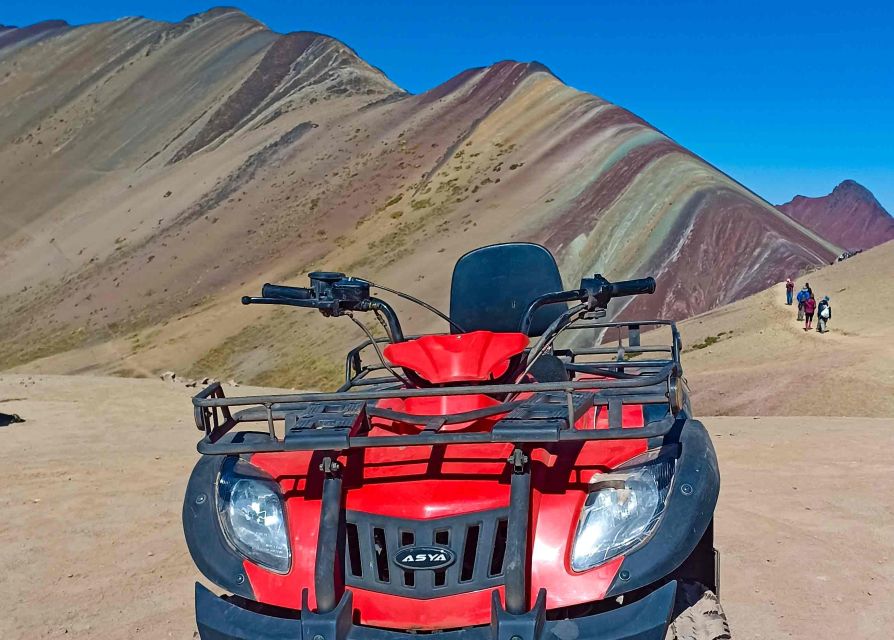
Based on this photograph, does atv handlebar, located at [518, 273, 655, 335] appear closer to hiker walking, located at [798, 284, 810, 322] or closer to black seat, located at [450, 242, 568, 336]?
black seat, located at [450, 242, 568, 336]

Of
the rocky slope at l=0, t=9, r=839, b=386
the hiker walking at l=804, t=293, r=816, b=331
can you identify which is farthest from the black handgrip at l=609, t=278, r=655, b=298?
the rocky slope at l=0, t=9, r=839, b=386

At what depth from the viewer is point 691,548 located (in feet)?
9.25

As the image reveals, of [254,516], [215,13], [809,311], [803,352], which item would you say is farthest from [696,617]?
[215,13]

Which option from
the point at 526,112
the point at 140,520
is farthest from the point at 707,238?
the point at 140,520

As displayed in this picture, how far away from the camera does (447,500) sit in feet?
9.61

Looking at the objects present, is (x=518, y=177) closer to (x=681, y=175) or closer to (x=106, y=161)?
(x=681, y=175)

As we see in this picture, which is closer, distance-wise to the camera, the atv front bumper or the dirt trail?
the atv front bumper

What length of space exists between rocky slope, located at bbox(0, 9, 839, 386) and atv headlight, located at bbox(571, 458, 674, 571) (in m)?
25.7

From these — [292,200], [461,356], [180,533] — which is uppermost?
[292,200]

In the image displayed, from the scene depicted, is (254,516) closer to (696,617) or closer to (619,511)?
(619,511)

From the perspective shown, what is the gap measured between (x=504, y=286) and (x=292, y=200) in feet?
147

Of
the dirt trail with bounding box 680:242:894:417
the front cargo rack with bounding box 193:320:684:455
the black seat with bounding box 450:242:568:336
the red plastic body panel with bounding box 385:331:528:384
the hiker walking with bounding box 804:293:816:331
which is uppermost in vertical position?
the black seat with bounding box 450:242:568:336

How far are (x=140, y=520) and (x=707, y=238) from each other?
30.1 metres

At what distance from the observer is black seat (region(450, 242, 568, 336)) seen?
4633 millimetres
